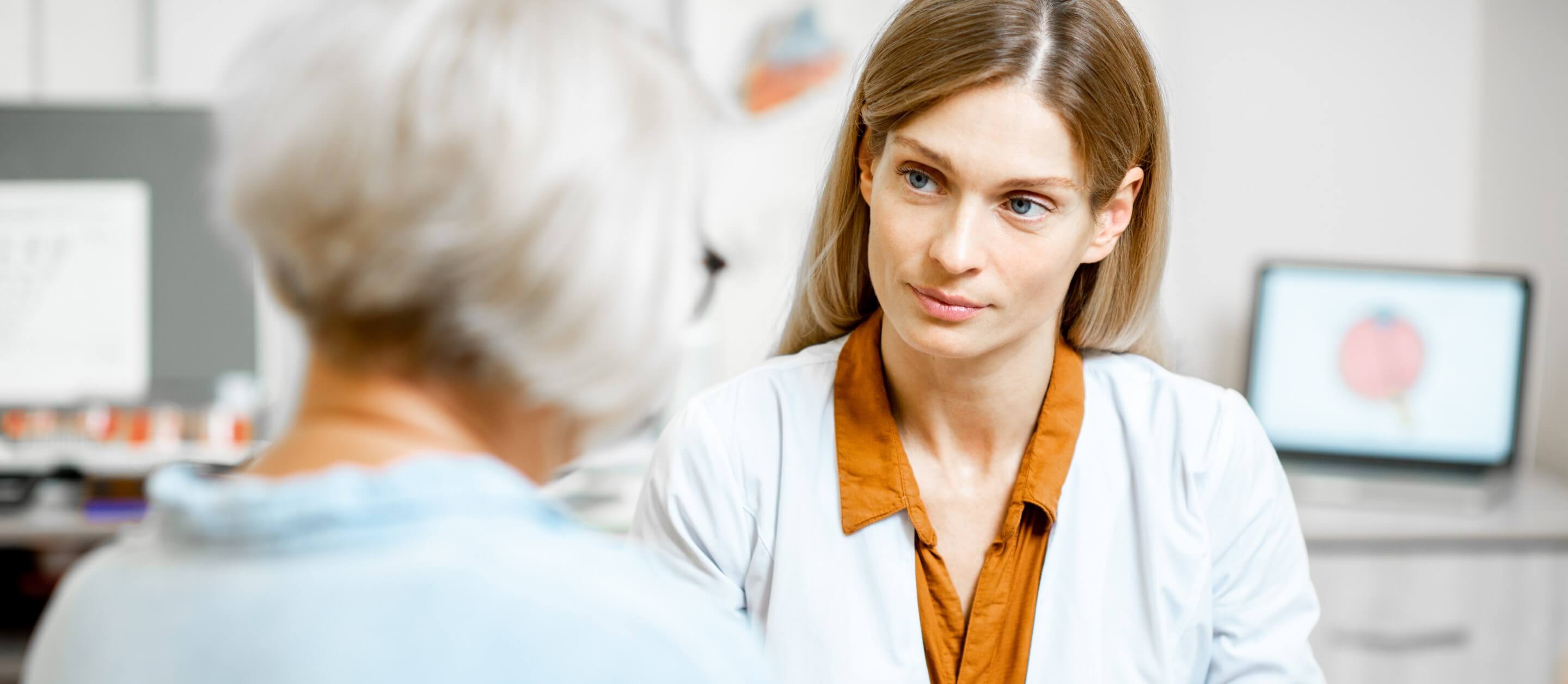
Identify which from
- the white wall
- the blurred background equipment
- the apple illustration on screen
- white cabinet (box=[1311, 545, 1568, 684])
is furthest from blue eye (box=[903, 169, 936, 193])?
the white wall

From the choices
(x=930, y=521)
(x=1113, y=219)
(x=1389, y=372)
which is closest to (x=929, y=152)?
(x=1113, y=219)

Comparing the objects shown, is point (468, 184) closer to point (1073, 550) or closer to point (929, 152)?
point (929, 152)

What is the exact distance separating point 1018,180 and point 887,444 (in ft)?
0.98

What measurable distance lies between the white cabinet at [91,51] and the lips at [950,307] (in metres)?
1.87

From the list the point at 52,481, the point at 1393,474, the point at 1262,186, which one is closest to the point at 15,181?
the point at 52,481

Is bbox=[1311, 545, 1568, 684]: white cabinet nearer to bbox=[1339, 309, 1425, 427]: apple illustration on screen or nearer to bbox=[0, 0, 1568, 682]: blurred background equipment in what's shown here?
bbox=[0, 0, 1568, 682]: blurred background equipment

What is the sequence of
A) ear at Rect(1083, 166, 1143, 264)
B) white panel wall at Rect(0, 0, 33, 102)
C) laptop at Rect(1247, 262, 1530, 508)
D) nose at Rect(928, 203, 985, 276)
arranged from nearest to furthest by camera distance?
nose at Rect(928, 203, 985, 276)
ear at Rect(1083, 166, 1143, 264)
laptop at Rect(1247, 262, 1530, 508)
white panel wall at Rect(0, 0, 33, 102)

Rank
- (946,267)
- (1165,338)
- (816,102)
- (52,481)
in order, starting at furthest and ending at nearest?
(816,102)
(52,481)
(1165,338)
(946,267)

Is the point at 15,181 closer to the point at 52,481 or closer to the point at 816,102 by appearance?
the point at 52,481

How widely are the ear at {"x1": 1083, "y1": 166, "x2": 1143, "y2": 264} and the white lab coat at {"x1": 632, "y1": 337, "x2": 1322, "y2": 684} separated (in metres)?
0.17

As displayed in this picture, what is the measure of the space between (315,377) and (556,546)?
0.15 meters

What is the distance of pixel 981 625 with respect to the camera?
3.86ft

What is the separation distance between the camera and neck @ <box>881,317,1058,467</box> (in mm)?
1263

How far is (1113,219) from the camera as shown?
1.22 metres
